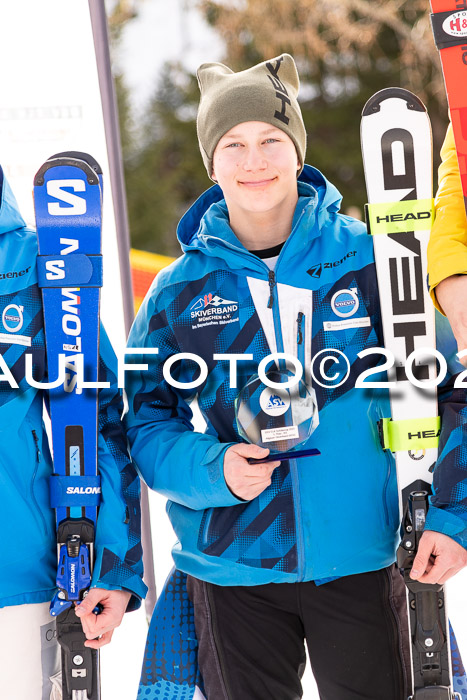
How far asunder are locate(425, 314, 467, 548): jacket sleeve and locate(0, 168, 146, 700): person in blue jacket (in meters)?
0.70

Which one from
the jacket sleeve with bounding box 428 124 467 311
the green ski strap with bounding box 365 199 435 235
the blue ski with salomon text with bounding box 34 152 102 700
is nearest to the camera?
the jacket sleeve with bounding box 428 124 467 311

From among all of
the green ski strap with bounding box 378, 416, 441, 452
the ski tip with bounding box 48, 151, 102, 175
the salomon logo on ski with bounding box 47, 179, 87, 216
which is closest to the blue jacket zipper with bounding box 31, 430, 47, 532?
the salomon logo on ski with bounding box 47, 179, 87, 216

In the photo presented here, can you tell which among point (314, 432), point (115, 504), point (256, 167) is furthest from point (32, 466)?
point (256, 167)

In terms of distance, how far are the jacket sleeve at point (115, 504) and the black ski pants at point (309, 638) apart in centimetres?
19

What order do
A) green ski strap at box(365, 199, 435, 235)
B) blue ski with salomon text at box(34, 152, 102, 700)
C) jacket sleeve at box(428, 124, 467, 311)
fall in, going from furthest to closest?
green ski strap at box(365, 199, 435, 235)
blue ski with salomon text at box(34, 152, 102, 700)
jacket sleeve at box(428, 124, 467, 311)

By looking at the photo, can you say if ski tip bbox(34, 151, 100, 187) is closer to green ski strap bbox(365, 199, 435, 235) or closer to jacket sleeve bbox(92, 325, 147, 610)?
jacket sleeve bbox(92, 325, 147, 610)

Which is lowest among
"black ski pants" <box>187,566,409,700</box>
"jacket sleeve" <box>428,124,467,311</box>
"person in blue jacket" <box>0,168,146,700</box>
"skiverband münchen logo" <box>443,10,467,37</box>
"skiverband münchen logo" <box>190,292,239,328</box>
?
"black ski pants" <box>187,566,409,700</box>

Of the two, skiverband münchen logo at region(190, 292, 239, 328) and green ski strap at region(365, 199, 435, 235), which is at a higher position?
green ski strap at region(365, 199, 435, 235)

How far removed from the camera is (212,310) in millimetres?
2102

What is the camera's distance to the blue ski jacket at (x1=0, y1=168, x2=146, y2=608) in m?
1.92

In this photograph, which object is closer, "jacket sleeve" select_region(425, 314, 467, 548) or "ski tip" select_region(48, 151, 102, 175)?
"jacket sleeve" select_region(425, 314, 467, 548)

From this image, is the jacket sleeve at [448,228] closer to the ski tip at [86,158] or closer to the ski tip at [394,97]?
the ski tip at [394,97]

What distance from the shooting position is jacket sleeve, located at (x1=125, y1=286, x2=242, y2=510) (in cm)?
201

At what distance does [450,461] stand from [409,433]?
11 centimetres
